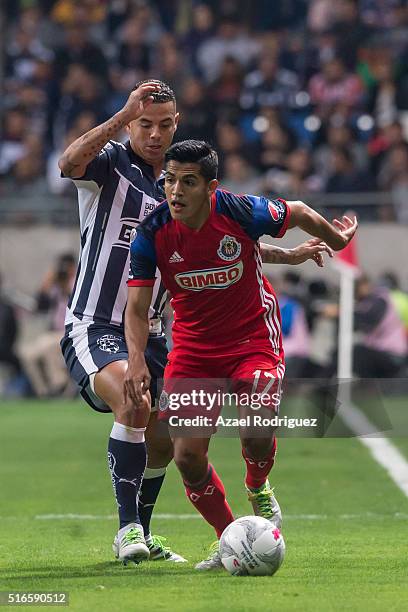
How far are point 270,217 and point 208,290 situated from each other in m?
0.49

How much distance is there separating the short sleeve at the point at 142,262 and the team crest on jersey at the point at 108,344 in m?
0.50

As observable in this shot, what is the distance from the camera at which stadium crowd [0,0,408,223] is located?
790 inches

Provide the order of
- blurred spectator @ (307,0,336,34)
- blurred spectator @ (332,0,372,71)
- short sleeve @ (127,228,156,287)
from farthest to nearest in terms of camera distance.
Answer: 1. blurred spectator @ (307,0,336,34)
2. blurred spectator @ (332,0,372,71)
3. short sleeve @ (127,228,156,287)

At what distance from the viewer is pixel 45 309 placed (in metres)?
20.0

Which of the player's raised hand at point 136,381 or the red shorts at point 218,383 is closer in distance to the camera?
the player's raised hand at point 136,381

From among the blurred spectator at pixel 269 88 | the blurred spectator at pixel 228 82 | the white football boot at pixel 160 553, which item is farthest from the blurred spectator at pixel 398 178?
the white football boot at pixel 160 553

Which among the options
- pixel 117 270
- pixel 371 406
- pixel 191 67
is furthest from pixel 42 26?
pixel 117 270

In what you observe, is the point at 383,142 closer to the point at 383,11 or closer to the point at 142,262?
the point at 383,11

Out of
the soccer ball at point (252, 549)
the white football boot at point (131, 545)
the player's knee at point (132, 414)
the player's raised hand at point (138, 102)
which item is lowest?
the white football boot at point (131, 545)

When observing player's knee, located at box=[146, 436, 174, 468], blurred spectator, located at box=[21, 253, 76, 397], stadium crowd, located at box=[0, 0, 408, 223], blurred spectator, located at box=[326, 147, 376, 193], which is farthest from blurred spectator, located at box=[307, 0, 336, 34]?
player's knee, located at box=[146, 436, 174, 468]

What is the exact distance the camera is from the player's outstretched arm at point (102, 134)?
6.78 meters

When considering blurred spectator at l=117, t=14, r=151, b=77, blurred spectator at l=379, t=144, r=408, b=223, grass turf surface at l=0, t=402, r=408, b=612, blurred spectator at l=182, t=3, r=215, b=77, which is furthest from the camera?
blurred spectator at l=182, t=3, r=215, b=77

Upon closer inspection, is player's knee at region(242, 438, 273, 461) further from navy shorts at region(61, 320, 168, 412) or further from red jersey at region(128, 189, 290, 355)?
navy shorts at region(61, 320, 168, 412)

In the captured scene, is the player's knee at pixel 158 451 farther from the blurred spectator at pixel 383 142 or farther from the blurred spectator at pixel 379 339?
the blurred spectator at pixel 383 142
